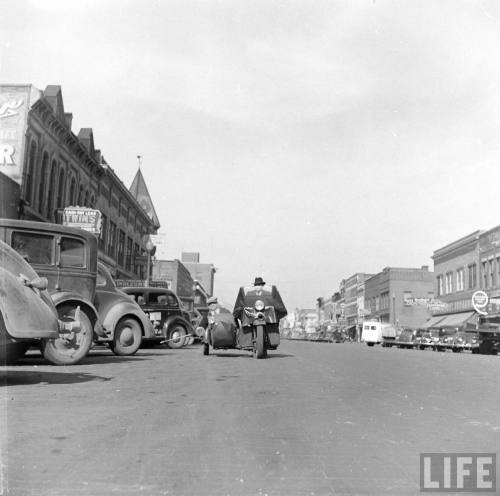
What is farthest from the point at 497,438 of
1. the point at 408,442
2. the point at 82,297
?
the point at 82,297

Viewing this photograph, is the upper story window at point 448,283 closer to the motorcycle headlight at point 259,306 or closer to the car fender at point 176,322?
the car fender at point 176,322

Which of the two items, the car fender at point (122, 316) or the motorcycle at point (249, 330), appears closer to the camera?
the car fender at point (122, 316)

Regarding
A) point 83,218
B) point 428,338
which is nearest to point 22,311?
point 83,218

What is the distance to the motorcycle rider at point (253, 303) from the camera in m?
14.8

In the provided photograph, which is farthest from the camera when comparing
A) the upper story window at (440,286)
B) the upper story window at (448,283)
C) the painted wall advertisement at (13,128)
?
the upper story window at (440,286)

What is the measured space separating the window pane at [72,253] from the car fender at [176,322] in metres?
8.36

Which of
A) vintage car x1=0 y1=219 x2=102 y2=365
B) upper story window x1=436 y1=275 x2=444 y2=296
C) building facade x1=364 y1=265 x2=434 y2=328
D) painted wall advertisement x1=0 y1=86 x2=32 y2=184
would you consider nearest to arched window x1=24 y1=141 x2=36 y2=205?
painted wall advertisement x1=0 y1=86 x2=32 y2=184

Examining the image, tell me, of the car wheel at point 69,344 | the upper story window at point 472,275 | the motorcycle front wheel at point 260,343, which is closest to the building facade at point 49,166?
the motorcycle front wheel at point 260,343

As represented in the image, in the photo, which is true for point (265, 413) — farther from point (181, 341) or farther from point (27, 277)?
point (181, 341)

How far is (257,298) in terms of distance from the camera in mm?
14727

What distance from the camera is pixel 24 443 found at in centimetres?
461

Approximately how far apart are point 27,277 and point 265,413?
380 cm

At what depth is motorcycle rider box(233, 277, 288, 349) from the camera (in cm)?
1477

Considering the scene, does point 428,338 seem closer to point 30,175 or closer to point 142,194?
point 142,194
